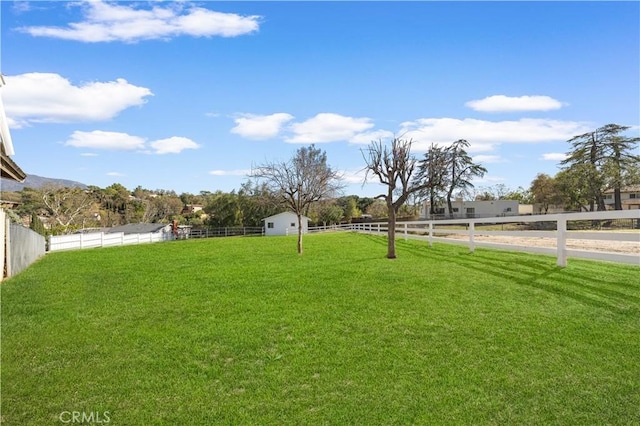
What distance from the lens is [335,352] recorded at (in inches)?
165

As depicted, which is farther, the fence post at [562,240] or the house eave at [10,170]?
the house eave at [10,170]

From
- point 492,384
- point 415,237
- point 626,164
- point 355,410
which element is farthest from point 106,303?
point 626,164

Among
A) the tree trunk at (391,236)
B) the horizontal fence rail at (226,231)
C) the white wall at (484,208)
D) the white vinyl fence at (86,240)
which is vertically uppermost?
the white wall at (484,208)

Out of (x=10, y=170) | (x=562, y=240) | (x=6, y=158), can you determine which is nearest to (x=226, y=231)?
(x=10, y=170)

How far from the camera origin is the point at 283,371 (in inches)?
149

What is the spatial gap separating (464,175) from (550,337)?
172ft

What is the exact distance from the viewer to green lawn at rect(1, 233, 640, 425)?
321 centimetres

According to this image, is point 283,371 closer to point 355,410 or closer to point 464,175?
point 355,410

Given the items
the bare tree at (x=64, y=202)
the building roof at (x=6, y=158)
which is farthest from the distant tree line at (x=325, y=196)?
the building roof at (x=6, y=158)

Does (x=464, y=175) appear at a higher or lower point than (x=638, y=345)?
higher

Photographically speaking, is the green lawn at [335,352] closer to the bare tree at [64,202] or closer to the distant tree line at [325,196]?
the distant tree line at [325,196]

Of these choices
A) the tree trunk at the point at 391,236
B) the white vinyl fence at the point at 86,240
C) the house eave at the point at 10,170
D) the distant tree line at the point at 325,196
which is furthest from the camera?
the distant tree line at the point at 325,196

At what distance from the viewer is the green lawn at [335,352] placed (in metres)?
3.21

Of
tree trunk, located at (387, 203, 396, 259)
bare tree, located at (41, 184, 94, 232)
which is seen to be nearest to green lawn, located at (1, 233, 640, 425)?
tree trunk, located at (387, 203, 396, 259)
